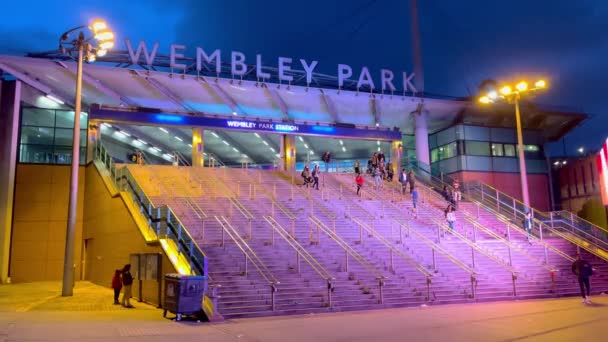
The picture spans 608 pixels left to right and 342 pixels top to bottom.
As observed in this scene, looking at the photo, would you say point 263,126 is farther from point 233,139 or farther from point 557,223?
point 557,223

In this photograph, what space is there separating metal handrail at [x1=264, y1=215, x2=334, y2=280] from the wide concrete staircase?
44mm

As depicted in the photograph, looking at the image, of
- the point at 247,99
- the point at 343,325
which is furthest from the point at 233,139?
the point at 343,325

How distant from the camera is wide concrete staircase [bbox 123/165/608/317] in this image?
1350 cm

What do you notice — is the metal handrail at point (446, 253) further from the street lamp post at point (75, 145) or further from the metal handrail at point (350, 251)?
the street lamp post at point (75, 145)

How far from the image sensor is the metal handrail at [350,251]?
15406mm

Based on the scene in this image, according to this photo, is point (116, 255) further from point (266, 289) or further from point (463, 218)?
point (463, 218)

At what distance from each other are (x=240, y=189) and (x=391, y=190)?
27.3ft

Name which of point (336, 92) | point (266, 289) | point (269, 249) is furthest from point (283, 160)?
point (266, 289)

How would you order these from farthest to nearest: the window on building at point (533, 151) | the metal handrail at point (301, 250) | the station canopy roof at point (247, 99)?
the window on building at point (533, 151)
the station canopy roof at point (247, 99)
the metal handrail at point (301, 250)

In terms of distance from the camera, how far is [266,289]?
1320 centimetres

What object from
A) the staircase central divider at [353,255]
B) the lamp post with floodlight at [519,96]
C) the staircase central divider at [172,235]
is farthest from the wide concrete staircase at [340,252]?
the lamp post with floodlight at [519,96]

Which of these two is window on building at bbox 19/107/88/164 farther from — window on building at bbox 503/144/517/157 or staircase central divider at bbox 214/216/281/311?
window on building at bbox 503/144/517/157

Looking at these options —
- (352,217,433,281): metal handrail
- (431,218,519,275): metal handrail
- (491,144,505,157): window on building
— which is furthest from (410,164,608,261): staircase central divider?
(491,144,505,157): window on building

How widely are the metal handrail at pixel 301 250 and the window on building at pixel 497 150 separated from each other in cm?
2396
